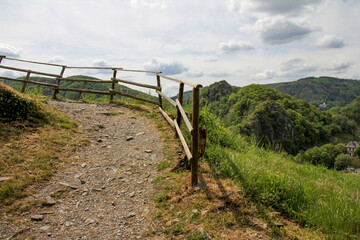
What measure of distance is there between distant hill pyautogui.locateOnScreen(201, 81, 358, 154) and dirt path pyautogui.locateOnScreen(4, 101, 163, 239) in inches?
2791

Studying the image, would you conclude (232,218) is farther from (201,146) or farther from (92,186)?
(92,186)

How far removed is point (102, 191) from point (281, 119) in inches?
3832

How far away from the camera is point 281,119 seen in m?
90.4

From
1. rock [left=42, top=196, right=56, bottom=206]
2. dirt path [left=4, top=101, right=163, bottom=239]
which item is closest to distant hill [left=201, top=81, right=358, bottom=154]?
dirt path [left=4, top=101, right=163, bottom=239]

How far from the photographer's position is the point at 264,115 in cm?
8831

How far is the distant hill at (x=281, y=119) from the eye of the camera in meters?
87.8

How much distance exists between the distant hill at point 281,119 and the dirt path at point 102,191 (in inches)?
2791

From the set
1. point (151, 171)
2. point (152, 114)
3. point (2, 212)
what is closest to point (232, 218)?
point (151, 171)

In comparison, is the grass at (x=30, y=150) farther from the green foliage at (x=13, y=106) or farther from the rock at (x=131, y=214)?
the rock at (x=131, y=214)

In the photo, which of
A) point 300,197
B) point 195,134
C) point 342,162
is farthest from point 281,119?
point 195,134

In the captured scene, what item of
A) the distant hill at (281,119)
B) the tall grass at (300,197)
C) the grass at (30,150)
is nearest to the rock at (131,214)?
the grass at (30,150)

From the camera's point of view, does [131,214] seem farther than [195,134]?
No

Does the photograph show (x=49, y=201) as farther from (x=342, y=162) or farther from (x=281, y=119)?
(x=281, y=119)

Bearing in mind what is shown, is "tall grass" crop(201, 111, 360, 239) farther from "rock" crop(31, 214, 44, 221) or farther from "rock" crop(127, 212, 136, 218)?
"rock" crop(31, 214, 44, 221)
